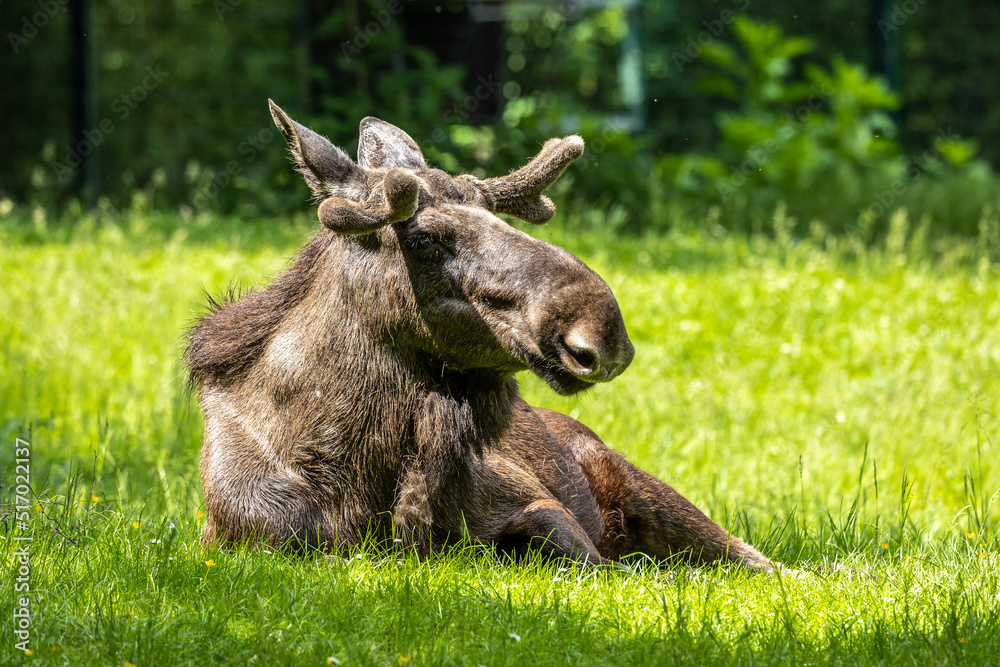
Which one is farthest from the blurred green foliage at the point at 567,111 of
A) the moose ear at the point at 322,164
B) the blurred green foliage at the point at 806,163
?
the moose ear at the point at 322,164

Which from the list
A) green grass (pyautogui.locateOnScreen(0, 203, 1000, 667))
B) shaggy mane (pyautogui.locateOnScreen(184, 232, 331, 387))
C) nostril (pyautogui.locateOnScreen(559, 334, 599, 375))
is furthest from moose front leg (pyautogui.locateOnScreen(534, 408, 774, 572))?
A: nostril (pyautogui.locateOnScreen(559, 334, 599, 375))

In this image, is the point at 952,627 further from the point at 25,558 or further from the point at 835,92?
the point at 835,92

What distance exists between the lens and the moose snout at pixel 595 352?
11.9 feet

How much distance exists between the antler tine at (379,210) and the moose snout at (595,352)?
2.34ft

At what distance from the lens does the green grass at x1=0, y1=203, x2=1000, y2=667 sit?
3.55 metres

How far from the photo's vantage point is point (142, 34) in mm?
15688

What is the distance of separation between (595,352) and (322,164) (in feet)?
4.16

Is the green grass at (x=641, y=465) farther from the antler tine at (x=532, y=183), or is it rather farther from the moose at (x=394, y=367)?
the antler tine at (x=532, y=183)

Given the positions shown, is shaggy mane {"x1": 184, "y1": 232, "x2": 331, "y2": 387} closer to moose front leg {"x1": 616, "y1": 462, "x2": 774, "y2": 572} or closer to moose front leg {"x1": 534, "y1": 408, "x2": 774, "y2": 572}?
moose front leg {"x1": 534, "y1": 408, "x2": 774, "y2": 572}

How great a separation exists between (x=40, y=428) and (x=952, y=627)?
5.32 m

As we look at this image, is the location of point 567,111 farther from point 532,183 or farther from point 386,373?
point 386,373

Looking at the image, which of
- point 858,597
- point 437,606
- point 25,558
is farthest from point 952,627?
point 25,558

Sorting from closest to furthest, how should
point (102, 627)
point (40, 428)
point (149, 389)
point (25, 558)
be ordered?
point (102, 627) → point (25, 558) → point (40, 428) → point (149, 389)

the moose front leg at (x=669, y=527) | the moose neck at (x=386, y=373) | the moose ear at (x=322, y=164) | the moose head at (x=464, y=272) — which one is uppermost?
the moose ear at (x=322, y=164)
